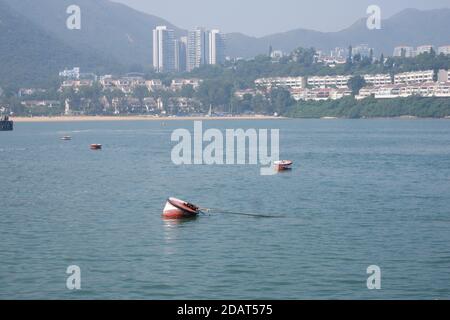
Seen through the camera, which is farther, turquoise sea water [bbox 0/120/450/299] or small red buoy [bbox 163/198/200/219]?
small red buoy [bbox 163/198/200/219]

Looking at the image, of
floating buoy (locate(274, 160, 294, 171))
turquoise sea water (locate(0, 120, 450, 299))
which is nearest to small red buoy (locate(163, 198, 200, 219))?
turquoise sea water (locate(0, 120, 450, 299))

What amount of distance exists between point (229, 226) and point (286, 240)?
12.0 ft

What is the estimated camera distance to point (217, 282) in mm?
23719

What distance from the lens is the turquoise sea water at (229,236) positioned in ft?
76.8

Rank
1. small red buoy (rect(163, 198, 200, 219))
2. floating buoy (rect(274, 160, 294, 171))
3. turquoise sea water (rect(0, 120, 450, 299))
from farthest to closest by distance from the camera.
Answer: floating buoy (rect(274, 160, 294, 171))
small red buoy (rect(163, 198, 200, 219))
turquoise sea water (rect(0, 120, 450, 299))

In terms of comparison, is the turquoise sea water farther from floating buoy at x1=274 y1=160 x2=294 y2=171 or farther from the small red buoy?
floating buoy at x1=274 y1=160 x2=294 y2=171

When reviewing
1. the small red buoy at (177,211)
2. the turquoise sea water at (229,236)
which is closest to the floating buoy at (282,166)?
the turquoise sea water at (229,236)

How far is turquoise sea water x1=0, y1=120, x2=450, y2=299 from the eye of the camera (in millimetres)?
23422

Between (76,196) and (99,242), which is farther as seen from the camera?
(76,196)

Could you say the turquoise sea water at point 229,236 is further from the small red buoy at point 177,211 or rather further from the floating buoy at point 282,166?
the floating buoy at point 282,166

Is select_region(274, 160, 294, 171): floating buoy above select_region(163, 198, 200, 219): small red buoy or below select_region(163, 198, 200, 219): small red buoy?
below
